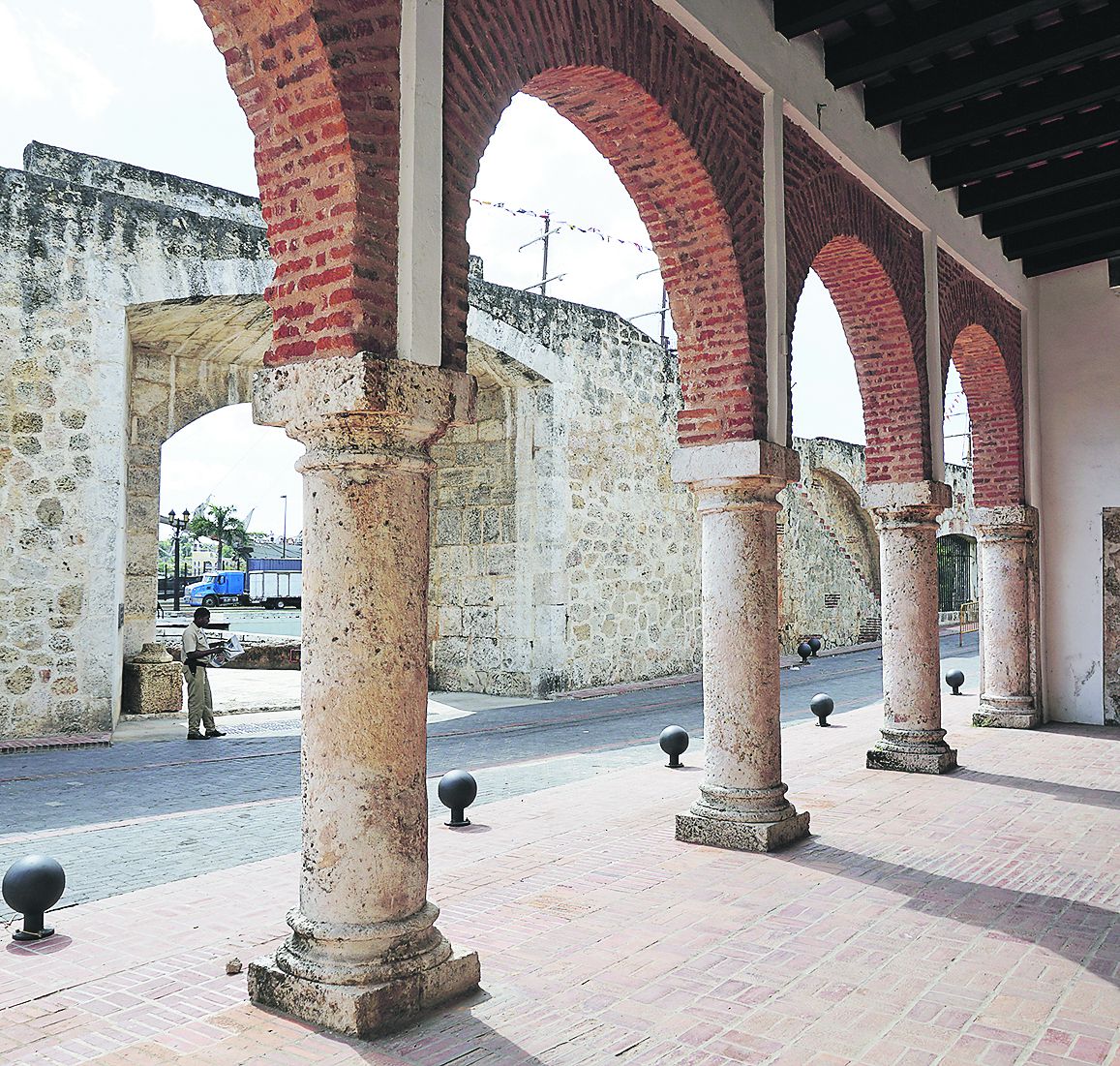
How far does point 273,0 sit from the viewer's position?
375 centimetres

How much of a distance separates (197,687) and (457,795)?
499 centimetres

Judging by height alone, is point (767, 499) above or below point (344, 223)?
below

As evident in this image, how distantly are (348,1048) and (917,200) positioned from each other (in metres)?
8.09

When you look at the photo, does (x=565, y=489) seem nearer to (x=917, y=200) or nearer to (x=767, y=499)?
(x=917, y=200)

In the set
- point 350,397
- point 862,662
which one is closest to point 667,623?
point 862,662

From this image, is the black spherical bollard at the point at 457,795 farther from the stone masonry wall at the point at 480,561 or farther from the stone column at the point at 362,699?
the stone masonry wall at the point at 480,561

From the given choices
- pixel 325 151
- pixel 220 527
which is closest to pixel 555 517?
pixel 325 151

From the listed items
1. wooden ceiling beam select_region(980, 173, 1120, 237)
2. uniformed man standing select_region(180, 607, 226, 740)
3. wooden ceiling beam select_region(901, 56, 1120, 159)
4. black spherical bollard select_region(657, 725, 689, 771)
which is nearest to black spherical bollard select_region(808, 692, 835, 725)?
black spherical bollard select_region(657, 725, 689, 771)

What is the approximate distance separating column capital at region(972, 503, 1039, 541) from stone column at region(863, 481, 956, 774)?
107 inches

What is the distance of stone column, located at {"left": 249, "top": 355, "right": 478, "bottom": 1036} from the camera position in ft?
12.0

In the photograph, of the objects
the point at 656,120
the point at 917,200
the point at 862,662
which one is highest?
the point at 917,200

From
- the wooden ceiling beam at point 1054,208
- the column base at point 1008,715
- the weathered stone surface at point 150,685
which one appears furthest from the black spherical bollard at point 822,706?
the weathered stone surface at point 150,685

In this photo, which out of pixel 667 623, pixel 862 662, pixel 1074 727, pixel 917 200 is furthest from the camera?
pixel 862 662

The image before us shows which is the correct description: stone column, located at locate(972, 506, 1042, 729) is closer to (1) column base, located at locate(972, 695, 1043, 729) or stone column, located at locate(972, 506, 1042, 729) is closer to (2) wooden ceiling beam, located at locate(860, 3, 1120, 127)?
(1) column base, located at locate(972, 695, 1043, 729)
